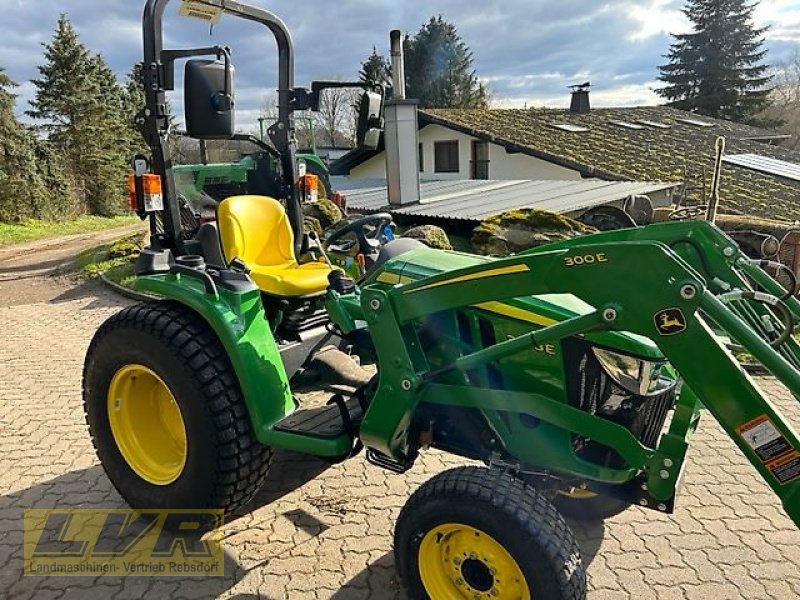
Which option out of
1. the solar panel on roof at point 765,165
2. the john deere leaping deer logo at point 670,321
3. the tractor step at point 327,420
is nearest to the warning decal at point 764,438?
the john deere leaping deer logo at point 670,321

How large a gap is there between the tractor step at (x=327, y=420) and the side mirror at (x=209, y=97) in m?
1.18

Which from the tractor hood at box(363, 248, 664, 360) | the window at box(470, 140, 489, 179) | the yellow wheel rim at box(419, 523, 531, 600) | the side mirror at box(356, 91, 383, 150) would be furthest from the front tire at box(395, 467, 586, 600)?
the window at box(470, 140, 489, 179)

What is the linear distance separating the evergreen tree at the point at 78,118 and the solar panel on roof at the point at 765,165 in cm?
2243

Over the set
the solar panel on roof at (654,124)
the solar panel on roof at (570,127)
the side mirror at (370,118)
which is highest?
the solar panel on roof at (654,124)

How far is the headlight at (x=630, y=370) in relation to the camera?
219 centimetres

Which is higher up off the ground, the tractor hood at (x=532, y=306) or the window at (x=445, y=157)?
the window at (x=445, y=157)

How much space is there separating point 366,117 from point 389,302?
0.97m

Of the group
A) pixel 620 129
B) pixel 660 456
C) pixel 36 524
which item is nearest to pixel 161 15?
pixel 36 524

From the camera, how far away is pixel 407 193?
10570mm

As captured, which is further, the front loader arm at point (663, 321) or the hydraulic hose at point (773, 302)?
the hydraulic hose at point (773, 302)

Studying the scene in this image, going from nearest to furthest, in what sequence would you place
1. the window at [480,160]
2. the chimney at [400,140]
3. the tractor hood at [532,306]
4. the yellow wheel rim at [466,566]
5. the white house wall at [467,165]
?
the yellow wheel rim at [466,566] < the tractor hood at [532,306] < the chimney at [400,140] < the white house wall at [467,165] < the window at [480,160]

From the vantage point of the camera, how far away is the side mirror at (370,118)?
2.71 metres

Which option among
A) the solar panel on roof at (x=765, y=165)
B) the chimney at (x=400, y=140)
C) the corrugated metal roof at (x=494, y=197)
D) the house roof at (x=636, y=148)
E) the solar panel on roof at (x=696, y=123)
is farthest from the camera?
the solar panel on roof at (x=696, y=123)

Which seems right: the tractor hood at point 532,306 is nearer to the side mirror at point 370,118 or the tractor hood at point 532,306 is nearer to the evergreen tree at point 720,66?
the side mirror at point 370,118
